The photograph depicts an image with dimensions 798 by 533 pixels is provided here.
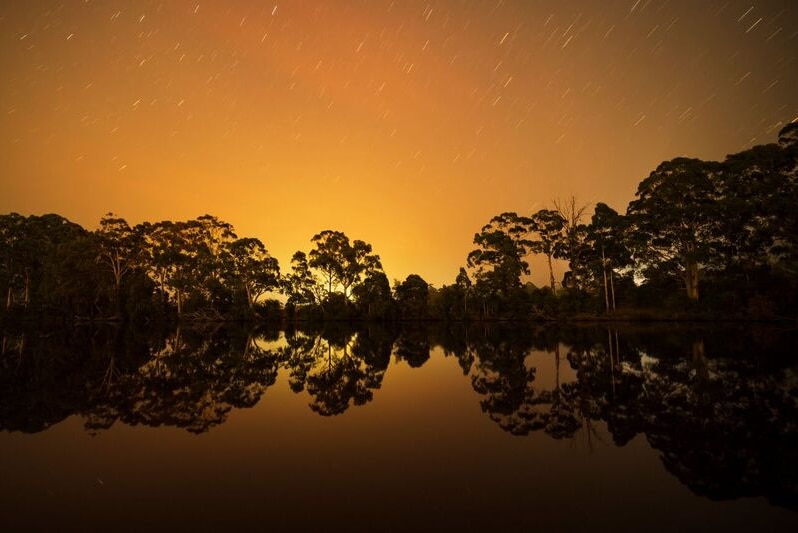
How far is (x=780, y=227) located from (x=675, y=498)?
35305mm

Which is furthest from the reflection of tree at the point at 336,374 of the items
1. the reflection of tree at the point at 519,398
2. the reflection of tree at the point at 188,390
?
the reflection of tree at the point at 519,398

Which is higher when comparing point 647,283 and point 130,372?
point 647,283

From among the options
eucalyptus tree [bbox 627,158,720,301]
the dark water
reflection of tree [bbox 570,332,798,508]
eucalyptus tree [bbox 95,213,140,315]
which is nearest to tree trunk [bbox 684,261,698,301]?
eucalyptus tree [bbox 627,158,720,301]

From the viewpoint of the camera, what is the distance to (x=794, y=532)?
3559 mm

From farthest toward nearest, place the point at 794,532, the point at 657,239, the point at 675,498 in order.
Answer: the point at 657,239, the point at 675,498, the point at 794,532

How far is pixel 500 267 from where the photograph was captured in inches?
1877

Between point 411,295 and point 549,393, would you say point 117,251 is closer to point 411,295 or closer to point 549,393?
point 411,295

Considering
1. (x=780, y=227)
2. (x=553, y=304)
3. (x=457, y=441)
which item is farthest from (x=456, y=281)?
(x=457, y=441)

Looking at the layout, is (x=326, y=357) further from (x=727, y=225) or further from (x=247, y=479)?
(x=727, y=225)

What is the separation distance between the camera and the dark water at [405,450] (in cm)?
399

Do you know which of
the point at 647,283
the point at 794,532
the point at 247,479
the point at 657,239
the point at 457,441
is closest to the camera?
the point at 794,532

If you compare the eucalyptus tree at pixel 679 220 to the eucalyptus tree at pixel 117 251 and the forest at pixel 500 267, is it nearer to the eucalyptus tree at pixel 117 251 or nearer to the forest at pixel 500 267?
the forest at pixel 500 267

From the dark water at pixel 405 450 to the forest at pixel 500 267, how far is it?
2664 cm

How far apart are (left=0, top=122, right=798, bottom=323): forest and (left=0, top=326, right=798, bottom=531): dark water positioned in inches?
1049
